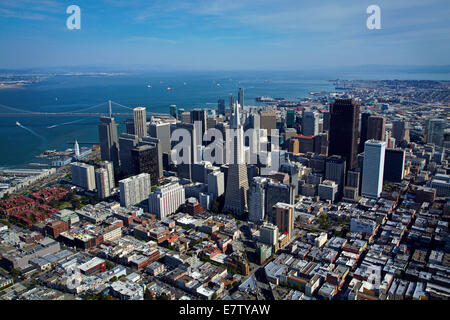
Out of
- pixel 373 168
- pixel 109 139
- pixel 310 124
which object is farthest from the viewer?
pixel 310 124

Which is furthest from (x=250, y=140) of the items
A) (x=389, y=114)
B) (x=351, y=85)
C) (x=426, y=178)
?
(x=351, y=85)

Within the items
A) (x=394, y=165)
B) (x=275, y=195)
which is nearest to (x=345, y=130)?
(x=394, y=165)

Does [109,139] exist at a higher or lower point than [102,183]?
higher

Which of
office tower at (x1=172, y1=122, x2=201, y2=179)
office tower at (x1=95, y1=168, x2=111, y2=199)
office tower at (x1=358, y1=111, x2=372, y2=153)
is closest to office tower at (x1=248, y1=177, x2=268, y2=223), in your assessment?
office tower at (x1=172, y1=122, x2=201, y2=179)

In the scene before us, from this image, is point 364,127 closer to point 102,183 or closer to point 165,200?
point 165,200

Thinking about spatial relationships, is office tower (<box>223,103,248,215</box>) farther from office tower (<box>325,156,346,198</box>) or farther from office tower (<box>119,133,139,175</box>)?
office tower (<box>119,133,139,175</box>)
